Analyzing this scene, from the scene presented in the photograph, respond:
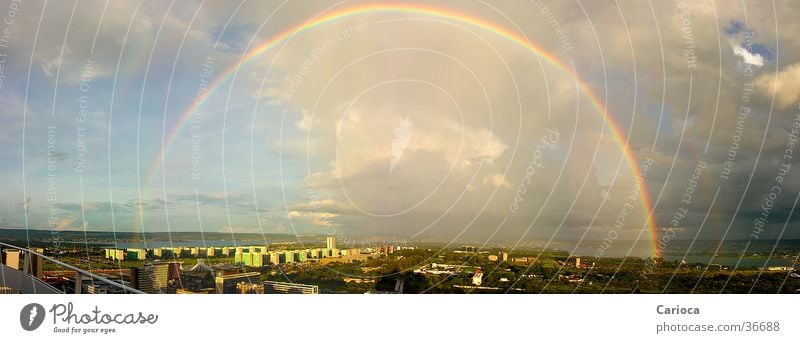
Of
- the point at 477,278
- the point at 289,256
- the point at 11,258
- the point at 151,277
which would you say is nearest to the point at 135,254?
the point at 151,277

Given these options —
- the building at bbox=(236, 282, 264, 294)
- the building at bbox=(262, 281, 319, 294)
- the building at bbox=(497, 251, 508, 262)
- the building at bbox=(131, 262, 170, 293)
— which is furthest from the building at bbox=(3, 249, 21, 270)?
the building at bbox=(497, 251, 508, 262)

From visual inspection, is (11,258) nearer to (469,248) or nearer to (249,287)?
(249,287)

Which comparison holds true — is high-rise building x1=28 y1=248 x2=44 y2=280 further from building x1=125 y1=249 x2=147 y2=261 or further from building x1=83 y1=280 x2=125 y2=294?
building x1=125 y1=249 x2=147 y2=261

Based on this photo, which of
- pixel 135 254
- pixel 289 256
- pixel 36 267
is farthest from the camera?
pixel 135 254

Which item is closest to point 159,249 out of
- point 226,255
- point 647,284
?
point 226,255

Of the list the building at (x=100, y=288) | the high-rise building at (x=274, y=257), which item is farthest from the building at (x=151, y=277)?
the building at (x=100, y=288)

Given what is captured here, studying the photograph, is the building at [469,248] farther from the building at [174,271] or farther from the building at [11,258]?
the building at [11,258]

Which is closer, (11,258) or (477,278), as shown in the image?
(11,258)

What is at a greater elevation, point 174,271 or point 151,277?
point 174,271
